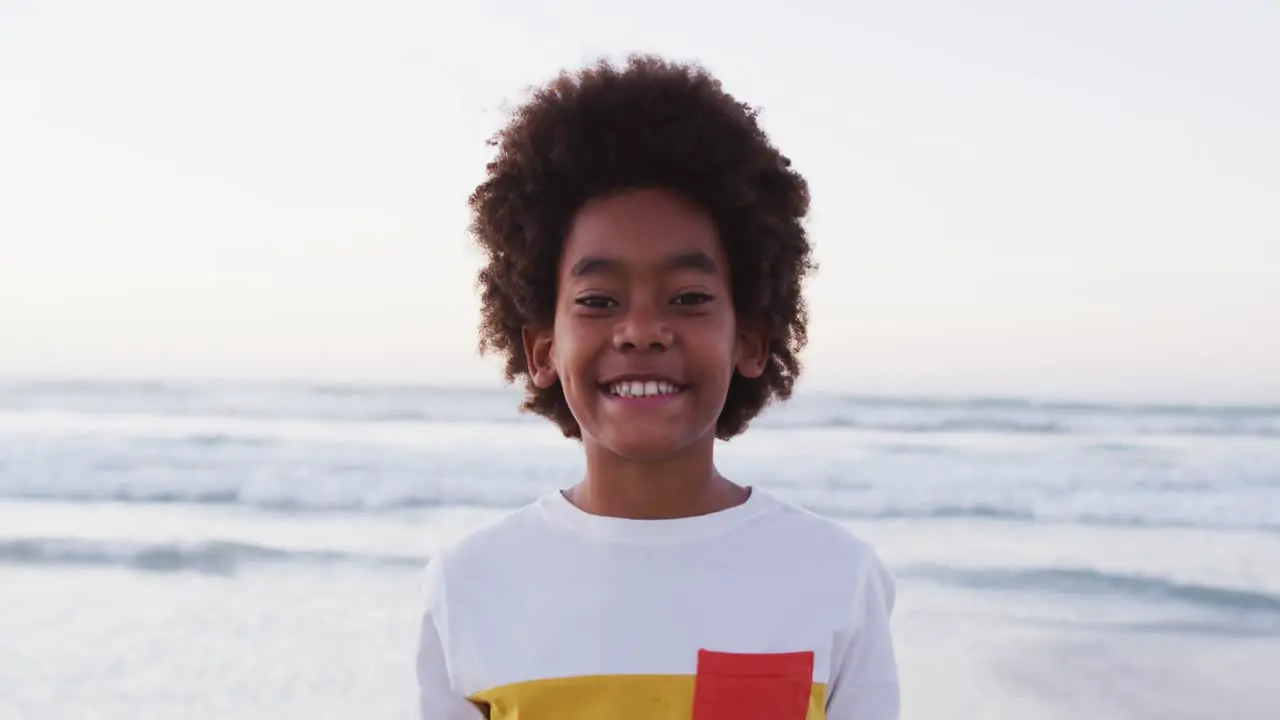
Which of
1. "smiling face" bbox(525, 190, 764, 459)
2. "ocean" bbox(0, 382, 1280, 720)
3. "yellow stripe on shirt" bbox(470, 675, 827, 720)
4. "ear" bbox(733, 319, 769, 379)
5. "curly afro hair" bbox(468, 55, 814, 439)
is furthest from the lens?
"ocean" bbox(0, 382, 1280, 720)

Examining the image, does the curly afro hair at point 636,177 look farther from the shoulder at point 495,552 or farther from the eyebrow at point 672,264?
the shoulder at point 495,552

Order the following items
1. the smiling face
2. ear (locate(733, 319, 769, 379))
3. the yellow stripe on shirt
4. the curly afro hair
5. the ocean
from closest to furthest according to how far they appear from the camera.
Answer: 1. the yellow stripe on shirt
2. the smiling face
3. the curly afro hair
4. ear (locate(733, 319, 769, 379))
5. the ocean

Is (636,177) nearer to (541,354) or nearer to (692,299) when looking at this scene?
(692,299)

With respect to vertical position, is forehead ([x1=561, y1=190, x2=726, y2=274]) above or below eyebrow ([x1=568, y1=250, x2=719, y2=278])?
above

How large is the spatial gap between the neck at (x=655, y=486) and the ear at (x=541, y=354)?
0.22 meters

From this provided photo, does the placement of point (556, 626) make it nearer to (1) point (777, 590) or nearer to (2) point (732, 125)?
(1) point (777, 590)

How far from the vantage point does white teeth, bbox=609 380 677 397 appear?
6.84 feet

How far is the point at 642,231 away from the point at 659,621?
64 cm

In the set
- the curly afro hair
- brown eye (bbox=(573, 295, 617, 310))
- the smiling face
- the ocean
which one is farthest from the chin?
the ocean

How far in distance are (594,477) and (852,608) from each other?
49cm

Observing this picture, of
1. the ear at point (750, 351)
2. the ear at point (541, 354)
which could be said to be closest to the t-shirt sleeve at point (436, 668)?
the ear at point (541, 354)

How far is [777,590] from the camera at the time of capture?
2.07 meters

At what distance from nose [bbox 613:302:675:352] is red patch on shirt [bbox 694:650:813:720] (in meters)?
0.50

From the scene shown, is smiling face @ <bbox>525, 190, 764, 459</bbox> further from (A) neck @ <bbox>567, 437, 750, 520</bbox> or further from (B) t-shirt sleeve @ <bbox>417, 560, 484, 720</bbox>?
(B) t-shirt sleeve @ <bbox>417, 560, 484, 720</bbox>
